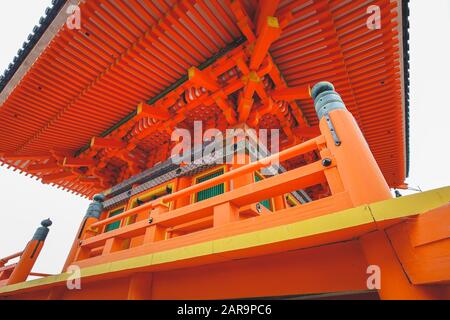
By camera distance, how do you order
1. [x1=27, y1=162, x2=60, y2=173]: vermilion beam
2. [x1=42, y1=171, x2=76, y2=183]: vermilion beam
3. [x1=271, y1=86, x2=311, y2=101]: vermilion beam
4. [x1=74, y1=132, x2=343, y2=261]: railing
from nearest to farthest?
1. [x1=74, y1=132, x2=343, y2=261]: railing
2. [x1=271, y1=86, x2=311, y2=101]: vermilion beam
3. [x1=27, y1=162, x2=60, y2=173]: vermilion beam
4. [x1=42, y1=171, x2=76, y2=183]: vermilion beam

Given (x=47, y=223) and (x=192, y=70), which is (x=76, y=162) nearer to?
(x=47, y=223)

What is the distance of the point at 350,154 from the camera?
157cm

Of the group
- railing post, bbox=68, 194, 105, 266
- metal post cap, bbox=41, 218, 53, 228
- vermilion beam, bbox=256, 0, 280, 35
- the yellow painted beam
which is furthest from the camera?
metal post cap, bbox=41, 218, 53, 228

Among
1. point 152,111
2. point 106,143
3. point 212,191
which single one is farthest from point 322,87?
point 106,143

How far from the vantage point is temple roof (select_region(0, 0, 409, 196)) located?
3.44 metres

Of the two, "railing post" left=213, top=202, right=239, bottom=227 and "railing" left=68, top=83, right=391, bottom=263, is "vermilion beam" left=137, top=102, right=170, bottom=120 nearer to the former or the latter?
"railing" left=68, top=83, right=391, bottom=263

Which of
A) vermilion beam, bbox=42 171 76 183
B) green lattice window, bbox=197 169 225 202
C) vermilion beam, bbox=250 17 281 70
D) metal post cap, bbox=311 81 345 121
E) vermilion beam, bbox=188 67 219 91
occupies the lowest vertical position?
metal post cap, bbox=311 81 345 121

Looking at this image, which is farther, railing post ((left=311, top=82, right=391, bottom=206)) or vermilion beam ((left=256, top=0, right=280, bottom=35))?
vermilion beam ((left=256, top=0, right=280, bottom=35))

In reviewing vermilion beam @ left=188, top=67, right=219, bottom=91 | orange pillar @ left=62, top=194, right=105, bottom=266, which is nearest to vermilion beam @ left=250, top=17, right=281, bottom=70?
vermilion beam @ left=188, top=67, right=219, bottom=91

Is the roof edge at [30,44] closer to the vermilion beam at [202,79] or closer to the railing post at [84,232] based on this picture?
the vermilion beam at [202,79]

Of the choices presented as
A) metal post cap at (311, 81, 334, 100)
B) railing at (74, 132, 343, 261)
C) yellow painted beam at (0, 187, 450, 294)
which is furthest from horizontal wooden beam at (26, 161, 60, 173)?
metal post cap at (311, 81, 334, 100)

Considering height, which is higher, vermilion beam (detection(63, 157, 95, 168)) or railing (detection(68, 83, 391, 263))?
vermilion beam (detection(63, 157, 95, 168))

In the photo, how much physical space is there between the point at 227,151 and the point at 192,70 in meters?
1.71
